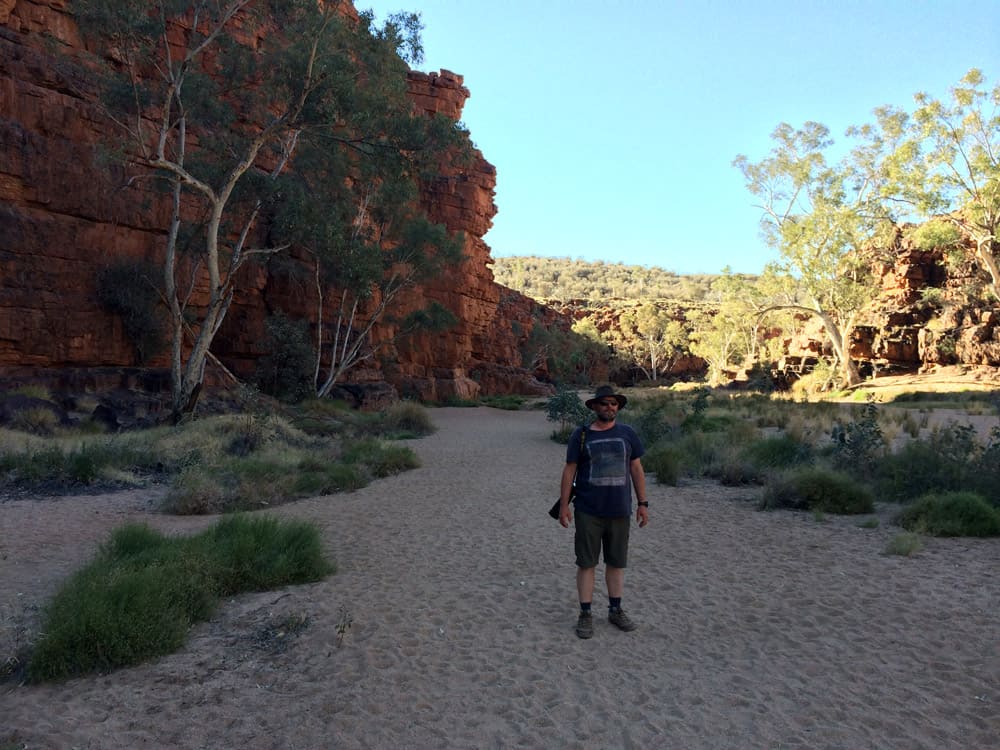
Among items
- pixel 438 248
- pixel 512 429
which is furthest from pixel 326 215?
pixel 512 429

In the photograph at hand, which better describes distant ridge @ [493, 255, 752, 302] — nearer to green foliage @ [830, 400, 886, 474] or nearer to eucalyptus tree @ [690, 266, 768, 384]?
eucalyptus tree @ [690, 266, 768, 384]

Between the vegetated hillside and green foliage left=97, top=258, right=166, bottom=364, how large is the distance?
66.0 metres

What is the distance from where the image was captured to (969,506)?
6938 mm

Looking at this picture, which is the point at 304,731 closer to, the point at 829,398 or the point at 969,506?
the point at 969,506

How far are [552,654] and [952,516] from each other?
18.6 feet

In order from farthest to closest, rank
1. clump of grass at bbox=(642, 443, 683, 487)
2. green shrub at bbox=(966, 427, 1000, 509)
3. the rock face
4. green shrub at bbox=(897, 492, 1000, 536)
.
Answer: the rock face → clump of grass at bbox=(642, 443, 683, 487) → green shrub at bbox=(966, 427, 1000, 509) → green shrub at bbox=(897, 492, 1000, 536)

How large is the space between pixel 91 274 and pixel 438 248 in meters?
14.1

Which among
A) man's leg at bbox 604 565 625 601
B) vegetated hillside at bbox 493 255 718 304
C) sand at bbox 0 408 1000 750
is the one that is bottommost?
sand at bbox 0 408 1000 750

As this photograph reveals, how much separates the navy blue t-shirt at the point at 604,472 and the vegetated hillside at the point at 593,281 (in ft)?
260

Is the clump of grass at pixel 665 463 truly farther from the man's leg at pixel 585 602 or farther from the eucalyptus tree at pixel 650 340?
the eucalyptus tree at pixel 650 340

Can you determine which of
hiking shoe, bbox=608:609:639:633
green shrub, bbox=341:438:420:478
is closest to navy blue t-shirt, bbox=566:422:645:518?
hiking shoe, bbox=608:609:639:633

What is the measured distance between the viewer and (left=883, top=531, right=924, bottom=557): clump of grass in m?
6.06

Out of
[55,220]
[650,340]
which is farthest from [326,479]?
[650,340]

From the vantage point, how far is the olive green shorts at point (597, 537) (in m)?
4.38
